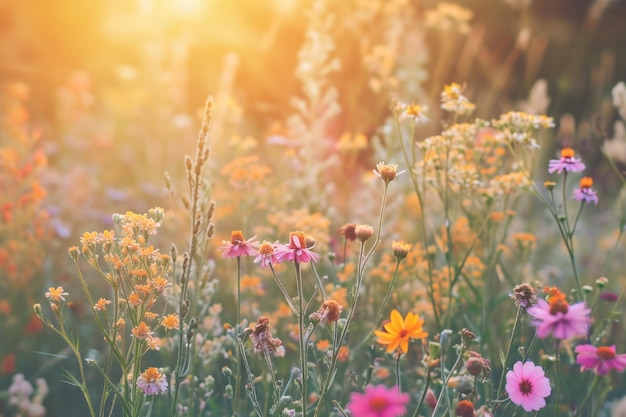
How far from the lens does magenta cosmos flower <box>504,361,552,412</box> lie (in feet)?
5.18

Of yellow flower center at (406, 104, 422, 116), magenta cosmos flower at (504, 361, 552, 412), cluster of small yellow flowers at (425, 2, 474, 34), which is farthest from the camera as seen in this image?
cluster of small yellow flowers at (425, 2, 474, 34)

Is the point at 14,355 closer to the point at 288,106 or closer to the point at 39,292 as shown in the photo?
the point at 39,292

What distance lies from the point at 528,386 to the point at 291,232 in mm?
672

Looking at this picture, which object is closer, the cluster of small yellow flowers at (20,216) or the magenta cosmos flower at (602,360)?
the magenta cosmos flower at (602,360)

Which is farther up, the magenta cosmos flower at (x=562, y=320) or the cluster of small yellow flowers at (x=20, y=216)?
the cluster of small yellow flowers at (x=20, y=216)

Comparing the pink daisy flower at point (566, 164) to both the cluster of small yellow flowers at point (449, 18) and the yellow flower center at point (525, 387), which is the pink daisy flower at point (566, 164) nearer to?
the yellow flower center at point (525, 387)

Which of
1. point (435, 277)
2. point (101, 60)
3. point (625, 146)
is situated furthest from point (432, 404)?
point (101, 60)

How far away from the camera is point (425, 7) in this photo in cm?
767

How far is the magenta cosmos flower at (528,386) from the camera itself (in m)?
1.58

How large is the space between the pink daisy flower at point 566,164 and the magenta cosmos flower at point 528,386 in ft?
2.10

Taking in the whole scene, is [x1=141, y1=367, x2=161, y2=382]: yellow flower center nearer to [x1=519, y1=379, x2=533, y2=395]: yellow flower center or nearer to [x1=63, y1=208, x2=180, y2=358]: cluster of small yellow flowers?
[x1=63, y1=208, x2=180, y2=358]: cluster of small yellow flowers

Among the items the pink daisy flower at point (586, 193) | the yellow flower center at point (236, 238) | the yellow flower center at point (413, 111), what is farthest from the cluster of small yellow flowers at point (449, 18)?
the yellow flower center at point (236, 238)

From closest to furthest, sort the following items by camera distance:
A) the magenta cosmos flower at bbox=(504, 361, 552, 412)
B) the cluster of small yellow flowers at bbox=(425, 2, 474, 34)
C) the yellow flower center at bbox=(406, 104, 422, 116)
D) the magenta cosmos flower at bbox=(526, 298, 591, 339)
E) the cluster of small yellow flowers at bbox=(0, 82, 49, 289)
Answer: the magenta cosmos flower at bbox=(526, 298, 591, 339)
the magenta cosmos flower at bbox=(504, 361, 552, 412)
the yellow flower center at bbox=(406, 104, 422, 116)
the cluster of small yellow flowers at bbox=(0, 82, 49, 289)
the cluster of small yellow flowers at bbox=(425, 2, 474, 34)

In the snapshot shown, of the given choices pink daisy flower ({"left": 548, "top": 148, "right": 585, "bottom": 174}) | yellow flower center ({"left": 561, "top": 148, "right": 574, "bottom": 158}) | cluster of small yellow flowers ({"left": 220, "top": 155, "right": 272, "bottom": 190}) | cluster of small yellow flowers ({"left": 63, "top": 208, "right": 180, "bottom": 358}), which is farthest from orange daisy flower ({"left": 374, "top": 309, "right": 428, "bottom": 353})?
cluster of small yellow flowers ({"left": 220, "top": 155, "right": 272, "bottom": 190})
